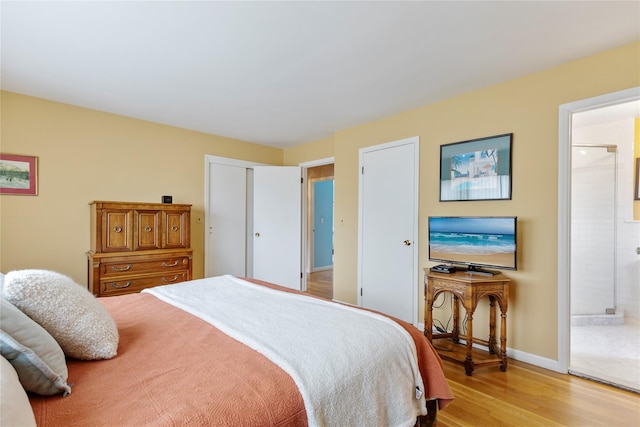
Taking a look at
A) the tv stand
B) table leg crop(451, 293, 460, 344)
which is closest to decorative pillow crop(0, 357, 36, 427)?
the tv stand

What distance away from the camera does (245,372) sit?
3.30ft

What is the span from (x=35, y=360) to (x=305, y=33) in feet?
6.71

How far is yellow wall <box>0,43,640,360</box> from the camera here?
7.88ft

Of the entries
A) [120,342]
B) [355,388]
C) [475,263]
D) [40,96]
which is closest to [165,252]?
[40,96]

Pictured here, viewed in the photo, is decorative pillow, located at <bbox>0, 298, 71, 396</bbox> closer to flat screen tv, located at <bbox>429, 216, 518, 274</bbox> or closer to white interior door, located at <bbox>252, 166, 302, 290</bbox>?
flat screen tv, located at <bbox>429, 216, 518, 274</bbox>

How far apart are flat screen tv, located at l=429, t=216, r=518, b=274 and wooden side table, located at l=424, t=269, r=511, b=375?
139 mm

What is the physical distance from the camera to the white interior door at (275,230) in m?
4.62

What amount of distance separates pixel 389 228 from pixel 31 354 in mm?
3097

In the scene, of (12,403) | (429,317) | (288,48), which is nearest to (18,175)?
(288,48)

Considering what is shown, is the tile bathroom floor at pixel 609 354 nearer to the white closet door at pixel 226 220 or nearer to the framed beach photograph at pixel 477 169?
the framed beach photograph at pixel 477 169

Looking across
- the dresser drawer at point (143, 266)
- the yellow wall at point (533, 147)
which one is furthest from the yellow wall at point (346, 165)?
the dresser drawer at point (143, 266)

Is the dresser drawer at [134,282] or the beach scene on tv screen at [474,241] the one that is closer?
the beach scene on tv screen at [474,241]

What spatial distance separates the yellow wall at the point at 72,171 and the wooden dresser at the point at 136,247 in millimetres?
207

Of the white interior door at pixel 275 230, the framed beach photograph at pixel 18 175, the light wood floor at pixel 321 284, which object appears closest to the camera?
the framed beach photograph at pixel 18 175
